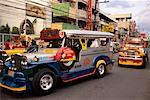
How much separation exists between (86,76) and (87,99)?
297 centimetres

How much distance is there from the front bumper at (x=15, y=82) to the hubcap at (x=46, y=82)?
0.62 meters

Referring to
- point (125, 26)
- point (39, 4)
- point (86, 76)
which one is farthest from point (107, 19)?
point (86, 76)

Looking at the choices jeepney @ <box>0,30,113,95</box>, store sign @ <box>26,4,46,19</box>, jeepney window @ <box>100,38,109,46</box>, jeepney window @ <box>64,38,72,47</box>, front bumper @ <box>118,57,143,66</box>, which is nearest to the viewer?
jeepney @ <box>0,30,113,95</box>

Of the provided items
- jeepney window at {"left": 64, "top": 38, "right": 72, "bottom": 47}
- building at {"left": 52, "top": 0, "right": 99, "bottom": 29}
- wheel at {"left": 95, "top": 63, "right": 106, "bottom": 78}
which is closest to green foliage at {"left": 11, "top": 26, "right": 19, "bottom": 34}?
building at {"left": 52, "top": 0, "right": 99, "bottom": 29}

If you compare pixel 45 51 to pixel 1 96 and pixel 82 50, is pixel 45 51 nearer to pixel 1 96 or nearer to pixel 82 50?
pixel 82 50

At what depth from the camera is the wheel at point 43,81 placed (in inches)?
300

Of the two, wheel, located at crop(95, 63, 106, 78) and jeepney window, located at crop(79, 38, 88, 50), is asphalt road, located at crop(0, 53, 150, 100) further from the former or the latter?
jeepney window, located at crop(79, 38, 88, 50)

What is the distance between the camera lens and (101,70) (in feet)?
37.1

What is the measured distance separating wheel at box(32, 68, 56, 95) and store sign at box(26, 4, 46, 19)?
57.8ft

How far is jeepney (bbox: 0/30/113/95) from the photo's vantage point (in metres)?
7.62

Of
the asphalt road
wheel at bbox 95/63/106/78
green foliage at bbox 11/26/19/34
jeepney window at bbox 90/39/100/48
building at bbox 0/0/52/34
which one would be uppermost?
building at bbox 0/0/52/34

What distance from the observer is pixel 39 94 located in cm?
777

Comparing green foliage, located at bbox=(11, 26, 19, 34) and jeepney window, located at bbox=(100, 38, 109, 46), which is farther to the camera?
green foliage, located at bbox=(11, 26, 19, 34)

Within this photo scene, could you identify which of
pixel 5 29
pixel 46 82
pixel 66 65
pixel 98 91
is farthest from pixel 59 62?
pixel 5 29
